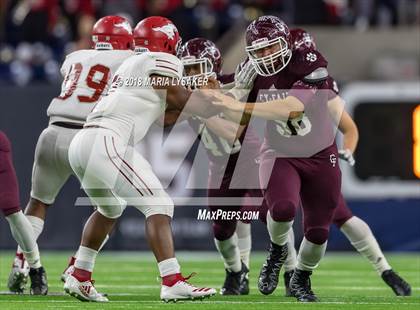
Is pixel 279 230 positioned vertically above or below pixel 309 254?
above

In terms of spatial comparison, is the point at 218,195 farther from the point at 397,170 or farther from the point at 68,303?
the point at 397,170

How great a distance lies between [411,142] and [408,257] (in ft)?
3.67

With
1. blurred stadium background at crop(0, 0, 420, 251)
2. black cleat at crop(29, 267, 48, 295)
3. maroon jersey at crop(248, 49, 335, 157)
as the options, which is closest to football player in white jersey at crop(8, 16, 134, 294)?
black cleat at crop(29, 267, 48, 295)

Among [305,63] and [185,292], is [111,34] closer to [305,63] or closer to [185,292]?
[305,63]

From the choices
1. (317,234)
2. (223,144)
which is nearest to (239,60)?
(223,144)

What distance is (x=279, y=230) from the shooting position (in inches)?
267

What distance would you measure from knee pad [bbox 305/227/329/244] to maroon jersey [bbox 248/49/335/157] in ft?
1.46

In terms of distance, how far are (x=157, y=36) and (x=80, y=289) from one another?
147 cm

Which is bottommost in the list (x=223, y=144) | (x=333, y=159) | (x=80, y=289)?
(x=80, y=289)

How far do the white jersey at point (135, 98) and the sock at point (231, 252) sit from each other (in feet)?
4.17

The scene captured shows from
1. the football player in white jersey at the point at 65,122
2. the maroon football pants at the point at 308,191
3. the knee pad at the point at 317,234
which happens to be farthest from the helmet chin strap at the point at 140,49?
the knee pad at the point at 317,234

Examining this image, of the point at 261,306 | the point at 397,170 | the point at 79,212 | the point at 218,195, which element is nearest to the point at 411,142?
the point at 397,170

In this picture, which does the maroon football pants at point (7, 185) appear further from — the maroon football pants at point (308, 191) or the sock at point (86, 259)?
the maroon football pants at point (308, 191)

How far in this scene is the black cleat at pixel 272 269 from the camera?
22.4ft
